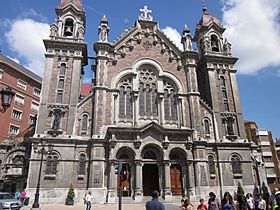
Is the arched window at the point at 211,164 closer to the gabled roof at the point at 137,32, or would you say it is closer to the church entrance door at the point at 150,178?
the church entrance door at the point at 150,178

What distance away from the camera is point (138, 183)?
23469 millimetres

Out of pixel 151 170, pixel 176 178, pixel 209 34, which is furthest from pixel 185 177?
pixel 209 34

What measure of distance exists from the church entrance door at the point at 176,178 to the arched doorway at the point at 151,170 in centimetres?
146

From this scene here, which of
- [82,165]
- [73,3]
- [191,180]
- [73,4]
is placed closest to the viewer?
[82,165]

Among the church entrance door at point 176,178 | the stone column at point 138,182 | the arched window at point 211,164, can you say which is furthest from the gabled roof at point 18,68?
the arched window at point 211,164

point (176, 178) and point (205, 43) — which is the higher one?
point (205, 43)

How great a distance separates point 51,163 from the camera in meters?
23.9

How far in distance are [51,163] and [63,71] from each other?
34.1 ft

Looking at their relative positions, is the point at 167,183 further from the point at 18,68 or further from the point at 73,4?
the point at 18,68

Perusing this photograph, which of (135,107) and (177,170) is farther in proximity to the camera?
(135,107)

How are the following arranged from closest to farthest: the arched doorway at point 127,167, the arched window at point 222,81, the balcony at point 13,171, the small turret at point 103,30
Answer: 1. the arched doorway at point 127,167
2. the balcony at point 13,171
3. the small turret at point 103,30
4. the arched window at point 222,81

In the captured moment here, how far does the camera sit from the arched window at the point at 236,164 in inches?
1058

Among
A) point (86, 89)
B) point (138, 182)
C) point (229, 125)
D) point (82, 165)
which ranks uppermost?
point (86, 89)

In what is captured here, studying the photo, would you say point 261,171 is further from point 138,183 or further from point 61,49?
point 61,49
